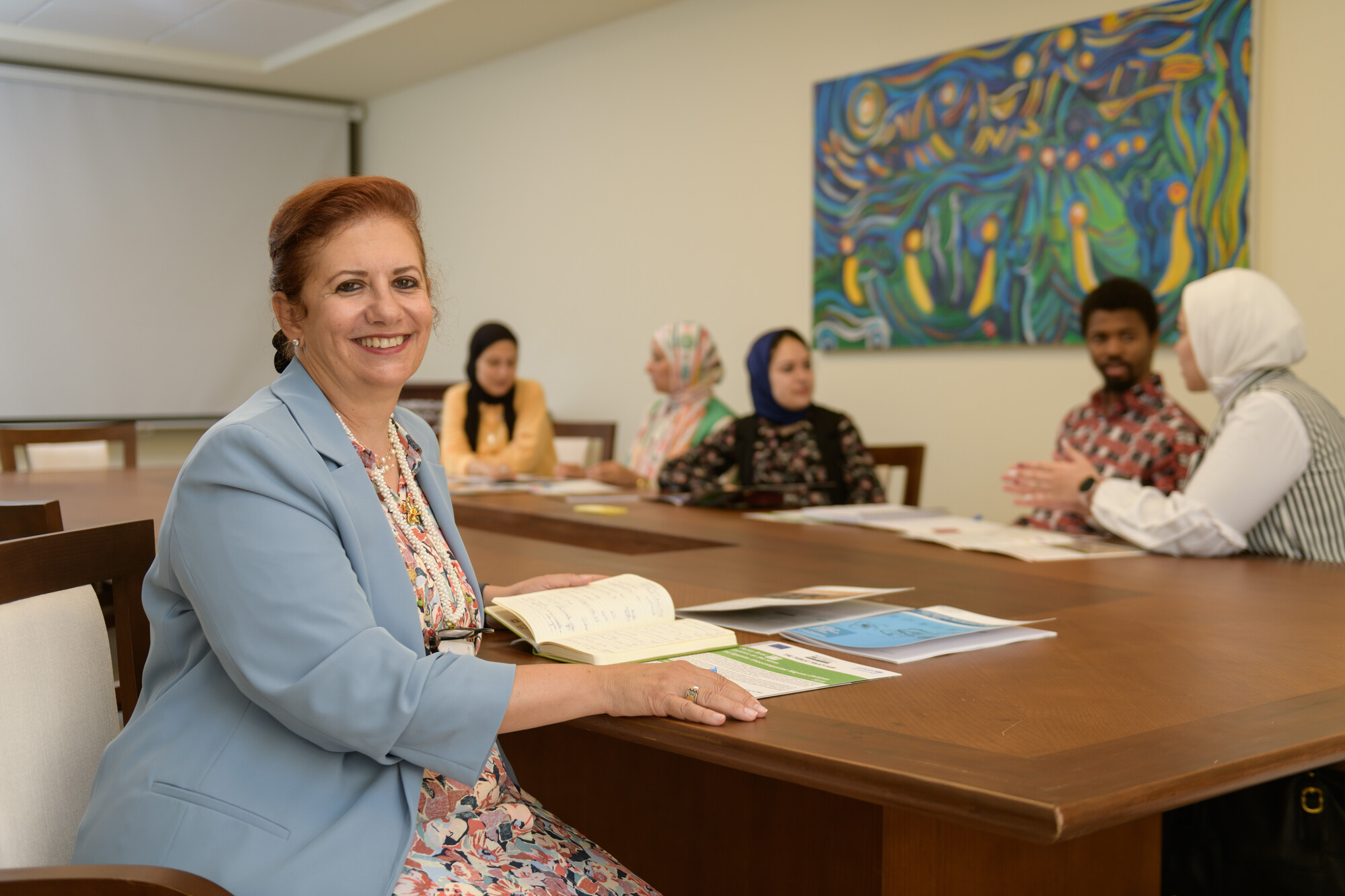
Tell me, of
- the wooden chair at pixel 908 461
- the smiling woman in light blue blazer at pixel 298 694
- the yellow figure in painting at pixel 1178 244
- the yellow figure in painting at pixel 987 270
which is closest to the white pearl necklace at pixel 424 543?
the smiling woman in light blue blazer at pixel 298 694

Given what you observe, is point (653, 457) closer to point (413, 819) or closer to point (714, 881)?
point (714, 881)

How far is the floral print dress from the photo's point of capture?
3.85 ft

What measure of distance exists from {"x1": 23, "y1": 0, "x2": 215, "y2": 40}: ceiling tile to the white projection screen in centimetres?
64

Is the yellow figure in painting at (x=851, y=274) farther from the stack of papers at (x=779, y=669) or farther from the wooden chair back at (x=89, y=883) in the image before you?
the wooden chair back at (x=89, y=883)

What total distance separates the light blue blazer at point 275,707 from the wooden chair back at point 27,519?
471 mm

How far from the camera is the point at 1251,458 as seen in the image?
2.21 metres

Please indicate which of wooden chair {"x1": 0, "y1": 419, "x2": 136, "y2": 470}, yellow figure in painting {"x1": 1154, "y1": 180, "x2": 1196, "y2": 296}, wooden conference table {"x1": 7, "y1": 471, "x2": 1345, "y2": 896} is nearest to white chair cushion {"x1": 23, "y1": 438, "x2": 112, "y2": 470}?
wooden chair {"x1": 0, "y1": 419, "x2": 136, "y2": 470}

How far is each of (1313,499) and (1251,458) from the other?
0.49 ft

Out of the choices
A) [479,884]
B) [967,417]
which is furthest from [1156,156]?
[479,884]

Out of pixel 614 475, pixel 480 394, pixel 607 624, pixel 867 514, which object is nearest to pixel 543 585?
pixel 607 624

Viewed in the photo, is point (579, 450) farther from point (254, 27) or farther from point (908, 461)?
point (254, 27)

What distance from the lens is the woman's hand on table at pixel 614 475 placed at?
3.92 meters

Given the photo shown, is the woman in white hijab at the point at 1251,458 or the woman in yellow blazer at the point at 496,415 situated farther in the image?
the woman in yellow blazer at the point at 496,415

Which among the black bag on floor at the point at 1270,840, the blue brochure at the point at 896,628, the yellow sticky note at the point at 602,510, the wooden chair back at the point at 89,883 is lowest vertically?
the black bag on floor at the point at 1270,840
